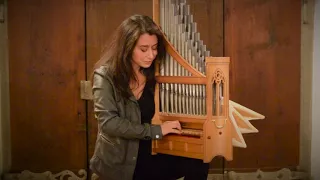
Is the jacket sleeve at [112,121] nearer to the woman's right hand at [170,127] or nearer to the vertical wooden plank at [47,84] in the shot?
the woman's right hand at [170,127]

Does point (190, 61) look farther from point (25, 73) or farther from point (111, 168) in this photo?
point (25, 73)

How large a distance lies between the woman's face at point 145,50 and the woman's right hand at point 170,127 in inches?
11.3

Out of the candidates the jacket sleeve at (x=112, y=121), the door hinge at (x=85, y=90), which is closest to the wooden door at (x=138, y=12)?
the door hinge at (x=85, y=90)

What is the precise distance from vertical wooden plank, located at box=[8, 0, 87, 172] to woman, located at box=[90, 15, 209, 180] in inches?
47.7

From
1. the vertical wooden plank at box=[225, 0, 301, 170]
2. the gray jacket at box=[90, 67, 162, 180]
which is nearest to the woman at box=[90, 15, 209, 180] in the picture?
the gray jacket at box=[90, 67, 162, 180]

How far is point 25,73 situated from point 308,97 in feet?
7.38

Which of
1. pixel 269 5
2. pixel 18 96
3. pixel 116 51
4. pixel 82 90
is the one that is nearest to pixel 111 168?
pixel 116 51

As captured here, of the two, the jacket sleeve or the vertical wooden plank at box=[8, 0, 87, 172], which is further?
the vertical wooden plank at box=[8, 0, 87, 172]

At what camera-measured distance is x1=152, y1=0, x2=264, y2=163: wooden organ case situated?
1.70 m

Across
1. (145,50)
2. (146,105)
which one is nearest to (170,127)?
(146,105)

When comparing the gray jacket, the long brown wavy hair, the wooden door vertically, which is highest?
the wooden door

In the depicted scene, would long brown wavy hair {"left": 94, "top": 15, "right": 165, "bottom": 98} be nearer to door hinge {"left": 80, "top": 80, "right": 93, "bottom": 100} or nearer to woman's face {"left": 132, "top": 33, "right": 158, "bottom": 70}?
woman's face {"left": 132, "top": 33, "right": 158, "bottom": 70}

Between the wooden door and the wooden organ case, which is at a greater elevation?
the wooden door

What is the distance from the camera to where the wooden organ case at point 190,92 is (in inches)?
67.0
